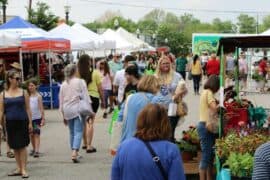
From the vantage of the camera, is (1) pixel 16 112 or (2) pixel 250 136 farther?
(1) pixel 16 112

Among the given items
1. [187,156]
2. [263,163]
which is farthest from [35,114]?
[263,163]

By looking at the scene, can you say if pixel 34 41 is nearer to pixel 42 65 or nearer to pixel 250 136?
pixel 42 65

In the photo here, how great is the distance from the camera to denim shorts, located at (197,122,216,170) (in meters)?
7.63

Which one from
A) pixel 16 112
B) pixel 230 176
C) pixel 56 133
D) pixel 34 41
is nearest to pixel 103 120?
pixel 56 133

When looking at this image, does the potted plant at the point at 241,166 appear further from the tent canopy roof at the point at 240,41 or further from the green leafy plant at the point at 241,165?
the tent canopy roof at the point at 240,41

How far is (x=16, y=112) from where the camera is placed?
29.3 ft

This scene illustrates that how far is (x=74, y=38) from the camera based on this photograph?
2375 cm

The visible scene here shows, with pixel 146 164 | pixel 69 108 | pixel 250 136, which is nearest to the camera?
pixel 146 164

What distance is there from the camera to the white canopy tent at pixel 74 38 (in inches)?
908

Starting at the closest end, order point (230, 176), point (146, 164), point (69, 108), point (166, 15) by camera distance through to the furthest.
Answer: point (146, 164), point (230, 176), point (69, 108), point (166, 15)

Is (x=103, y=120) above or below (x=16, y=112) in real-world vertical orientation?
below

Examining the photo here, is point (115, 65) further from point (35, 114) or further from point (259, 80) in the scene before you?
point (35, 114)

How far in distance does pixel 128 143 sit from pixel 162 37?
104 m

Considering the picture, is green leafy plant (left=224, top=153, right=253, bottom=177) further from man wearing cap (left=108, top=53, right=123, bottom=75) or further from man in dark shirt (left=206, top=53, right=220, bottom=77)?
man in dark shirt (left=206, top=53, right=220, bottom=77)
